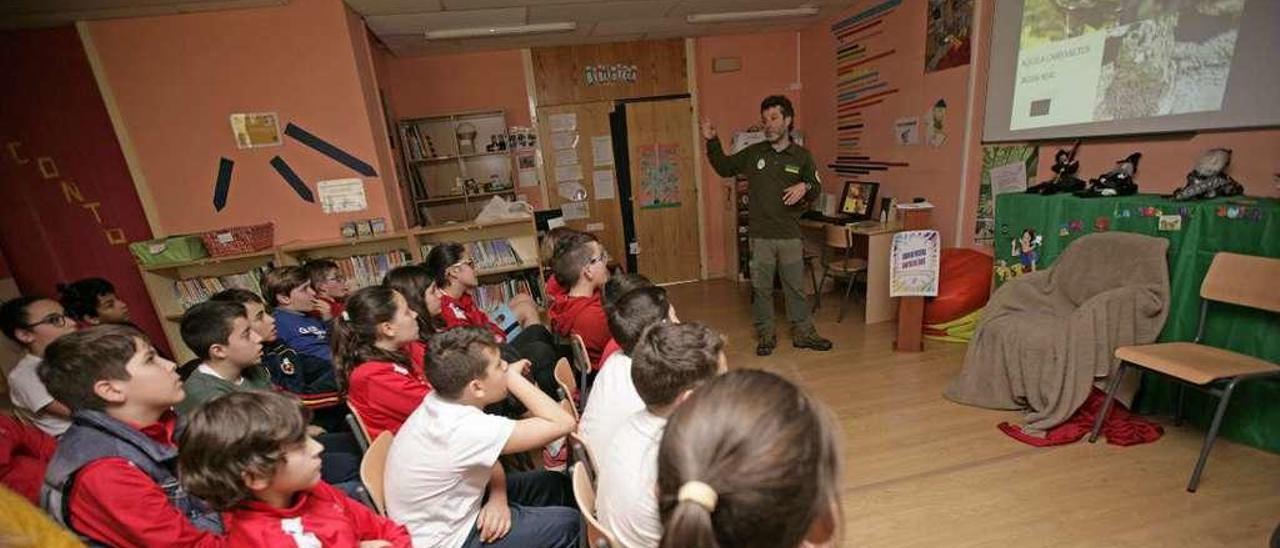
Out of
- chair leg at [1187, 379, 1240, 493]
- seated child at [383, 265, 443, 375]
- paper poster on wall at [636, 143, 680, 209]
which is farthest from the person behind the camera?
paper poster on wall at [636, 143, 680, 209]

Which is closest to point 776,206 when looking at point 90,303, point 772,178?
point 772,178

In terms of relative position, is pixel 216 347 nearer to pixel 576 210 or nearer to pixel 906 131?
pixel 576 210

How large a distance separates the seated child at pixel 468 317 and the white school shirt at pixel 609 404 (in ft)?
3.01

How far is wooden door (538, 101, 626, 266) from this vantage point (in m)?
5.45

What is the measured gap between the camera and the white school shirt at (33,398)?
204 centimetres

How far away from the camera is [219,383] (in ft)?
5.91

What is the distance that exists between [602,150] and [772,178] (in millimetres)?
2517

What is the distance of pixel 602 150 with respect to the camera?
557 centimetres

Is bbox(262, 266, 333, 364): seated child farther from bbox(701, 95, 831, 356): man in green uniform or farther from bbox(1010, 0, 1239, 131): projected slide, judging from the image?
bbox(1010, 0, 1239, 131): projected slide

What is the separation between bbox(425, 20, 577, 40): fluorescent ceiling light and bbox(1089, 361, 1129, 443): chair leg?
4195 mm

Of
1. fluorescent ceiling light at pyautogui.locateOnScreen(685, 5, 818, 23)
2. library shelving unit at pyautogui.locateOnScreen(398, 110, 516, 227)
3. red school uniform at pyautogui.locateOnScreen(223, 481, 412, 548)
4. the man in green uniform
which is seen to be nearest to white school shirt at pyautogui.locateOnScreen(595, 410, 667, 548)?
red school uniform at pyautogui.locateOnScreen(223, 481, 412, 548)

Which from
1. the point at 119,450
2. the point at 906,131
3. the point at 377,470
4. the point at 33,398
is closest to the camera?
the point at 119,450

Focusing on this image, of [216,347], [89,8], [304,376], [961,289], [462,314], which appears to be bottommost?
[961,289]

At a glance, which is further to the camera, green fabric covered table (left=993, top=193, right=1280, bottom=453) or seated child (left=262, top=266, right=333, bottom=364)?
seated child (left=262, top=266, right=333, bottom=364)
